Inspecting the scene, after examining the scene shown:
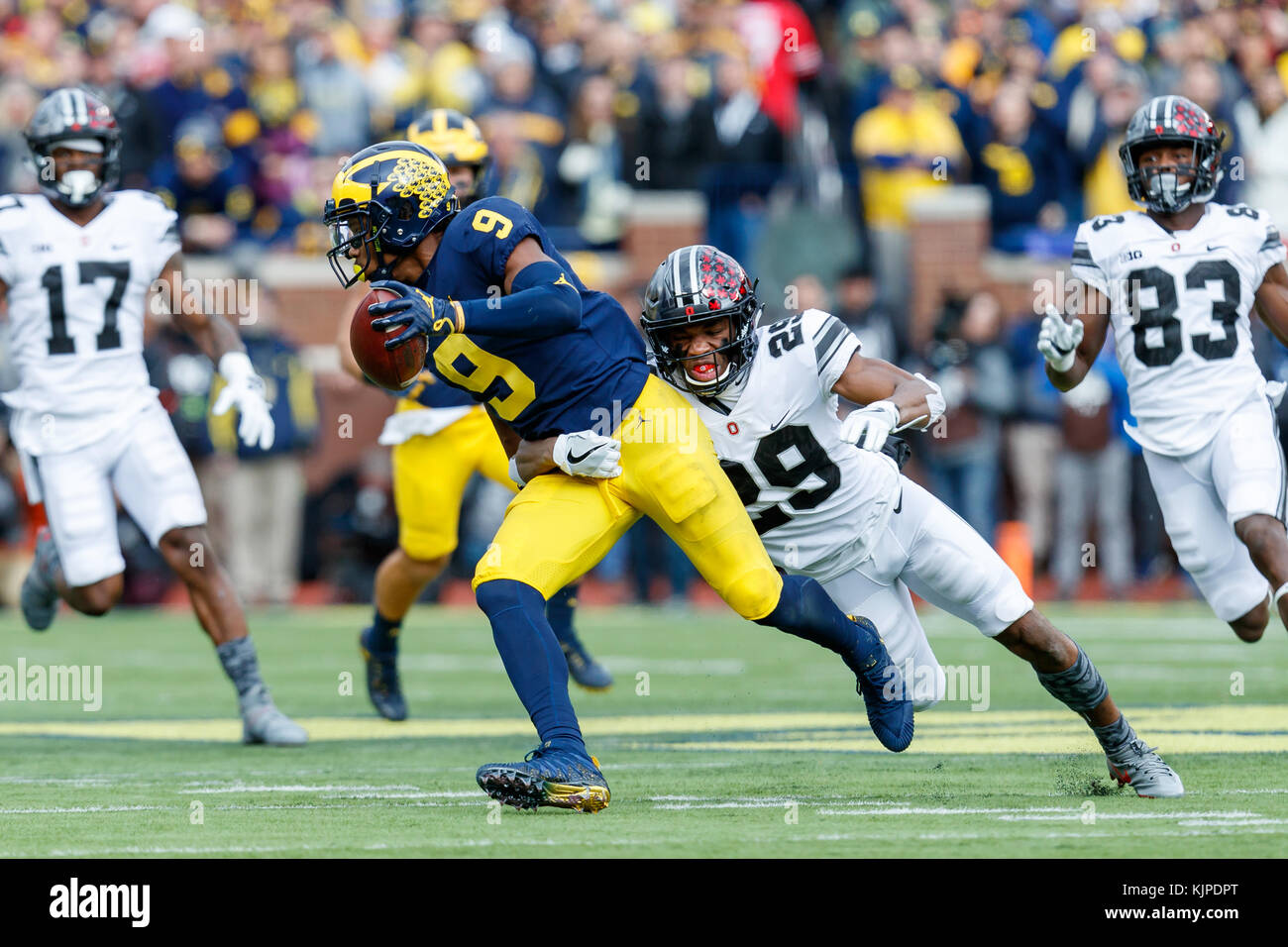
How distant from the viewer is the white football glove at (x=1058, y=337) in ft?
19.5

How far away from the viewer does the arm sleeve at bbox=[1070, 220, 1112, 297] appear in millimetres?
6410

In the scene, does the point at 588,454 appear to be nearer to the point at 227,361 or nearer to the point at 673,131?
the point at 227,361

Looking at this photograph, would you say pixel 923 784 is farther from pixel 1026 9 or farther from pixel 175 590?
pixel 1026 9

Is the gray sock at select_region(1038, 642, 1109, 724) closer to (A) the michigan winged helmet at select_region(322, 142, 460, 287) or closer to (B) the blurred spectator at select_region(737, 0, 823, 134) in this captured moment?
(A) the michigan winged helmet at select_region(322, 142, 460, 287)

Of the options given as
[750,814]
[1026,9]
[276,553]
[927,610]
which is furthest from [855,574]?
[1026,9]

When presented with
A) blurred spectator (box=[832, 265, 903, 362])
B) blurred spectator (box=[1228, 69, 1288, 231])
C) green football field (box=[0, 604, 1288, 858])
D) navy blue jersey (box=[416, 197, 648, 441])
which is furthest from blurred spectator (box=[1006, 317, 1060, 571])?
navy blue jersey (box=[416, 197, 648, 441])

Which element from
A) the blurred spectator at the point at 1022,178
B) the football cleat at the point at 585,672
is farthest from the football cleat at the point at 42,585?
the blurred spectator at the point at 1022,178

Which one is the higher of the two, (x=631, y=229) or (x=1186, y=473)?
(x=631, y=229)

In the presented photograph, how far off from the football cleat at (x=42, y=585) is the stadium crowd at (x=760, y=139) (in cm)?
523

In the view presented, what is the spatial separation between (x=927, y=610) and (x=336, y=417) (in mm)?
4523

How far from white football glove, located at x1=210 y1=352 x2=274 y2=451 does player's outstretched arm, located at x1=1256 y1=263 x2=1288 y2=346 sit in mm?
3346

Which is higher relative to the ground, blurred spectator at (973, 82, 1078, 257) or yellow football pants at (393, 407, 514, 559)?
blurred spectator at (973, 82, 1078, 257)

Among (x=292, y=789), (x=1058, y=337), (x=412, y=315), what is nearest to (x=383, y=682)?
(x=292, y=789)

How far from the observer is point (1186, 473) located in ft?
21.1
